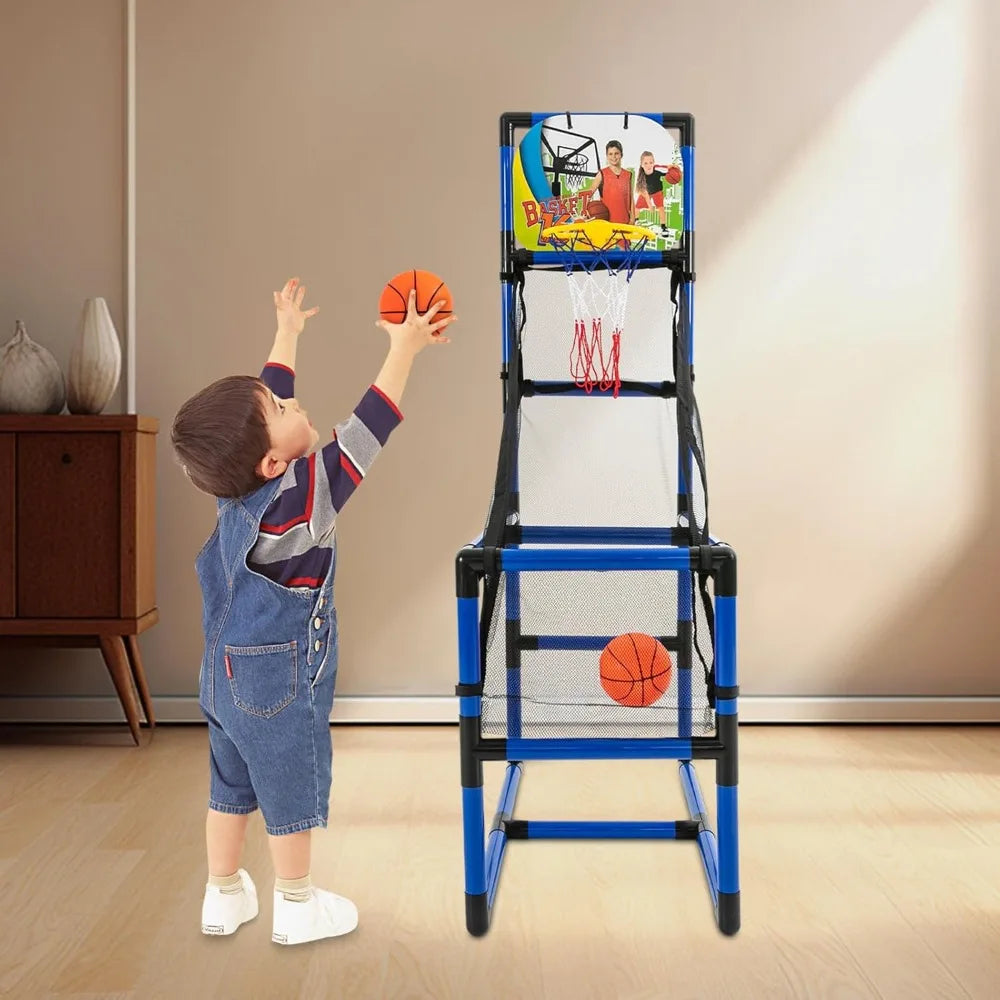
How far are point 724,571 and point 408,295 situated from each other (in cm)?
65

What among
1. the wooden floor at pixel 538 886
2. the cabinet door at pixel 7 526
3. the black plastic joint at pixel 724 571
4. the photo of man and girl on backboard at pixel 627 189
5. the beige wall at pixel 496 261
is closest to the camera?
the wooden floor at pixel 538 886

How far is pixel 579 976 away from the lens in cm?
168

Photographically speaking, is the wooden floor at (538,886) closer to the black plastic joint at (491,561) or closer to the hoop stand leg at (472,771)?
the hoop stand leg at (472,771)

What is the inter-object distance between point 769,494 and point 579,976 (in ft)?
6.22

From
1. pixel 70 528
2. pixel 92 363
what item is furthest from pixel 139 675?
pixel 92 363

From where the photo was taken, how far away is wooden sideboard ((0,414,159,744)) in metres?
2.97

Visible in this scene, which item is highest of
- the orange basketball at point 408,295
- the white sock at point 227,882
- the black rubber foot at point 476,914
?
the orange basketball at point 408,295

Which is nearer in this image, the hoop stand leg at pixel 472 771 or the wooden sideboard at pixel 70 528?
the hoop stand leg at pixel 472 771

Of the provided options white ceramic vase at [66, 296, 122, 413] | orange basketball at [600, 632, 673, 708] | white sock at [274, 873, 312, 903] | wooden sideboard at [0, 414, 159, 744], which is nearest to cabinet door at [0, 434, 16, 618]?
wooden sideboard at [0, 414, 159, 744]

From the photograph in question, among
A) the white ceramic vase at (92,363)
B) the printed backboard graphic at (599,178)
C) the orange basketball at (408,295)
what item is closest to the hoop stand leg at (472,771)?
the orange basketball at (408,295)

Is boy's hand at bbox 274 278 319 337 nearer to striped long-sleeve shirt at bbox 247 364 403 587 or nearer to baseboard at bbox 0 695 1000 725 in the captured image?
striped long-sleeve shirt at bbox 247 364 403 587

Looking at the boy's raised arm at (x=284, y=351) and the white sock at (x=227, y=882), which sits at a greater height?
the boy's raised arm at (x=284, y=351)

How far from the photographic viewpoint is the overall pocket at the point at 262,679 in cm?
171

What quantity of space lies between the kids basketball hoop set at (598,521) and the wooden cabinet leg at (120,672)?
1124 millimetres
